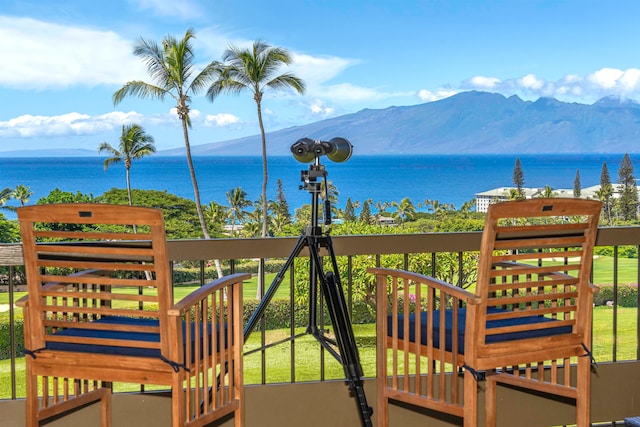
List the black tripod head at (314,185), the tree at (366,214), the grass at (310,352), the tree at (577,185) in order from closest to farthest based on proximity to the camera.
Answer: the black tripod head at (314,185), the grass at (310,352), the tree at (366,214), the tree at (577,185)

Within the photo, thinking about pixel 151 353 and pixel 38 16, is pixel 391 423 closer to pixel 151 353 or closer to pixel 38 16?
pixel 151 353

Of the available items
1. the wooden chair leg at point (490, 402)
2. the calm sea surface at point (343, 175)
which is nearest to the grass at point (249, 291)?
the calm sea surface at point (343, 175)

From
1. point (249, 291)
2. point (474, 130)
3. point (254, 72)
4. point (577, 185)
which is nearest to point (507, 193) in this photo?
point (577, 185)

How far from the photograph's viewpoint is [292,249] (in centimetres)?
283

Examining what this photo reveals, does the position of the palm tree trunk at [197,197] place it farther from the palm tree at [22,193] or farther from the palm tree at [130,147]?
the palm tree at [22,193]

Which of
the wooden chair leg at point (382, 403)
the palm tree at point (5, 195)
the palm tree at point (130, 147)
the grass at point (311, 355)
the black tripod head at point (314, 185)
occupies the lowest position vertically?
the grass at point (311, 355)

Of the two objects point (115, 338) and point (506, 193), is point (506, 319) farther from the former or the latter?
point (506, 193)

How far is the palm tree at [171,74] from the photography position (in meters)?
25.2

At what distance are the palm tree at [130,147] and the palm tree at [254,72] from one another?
6.05m

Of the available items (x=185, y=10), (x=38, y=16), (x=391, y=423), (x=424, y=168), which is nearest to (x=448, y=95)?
(x=424, y=168)

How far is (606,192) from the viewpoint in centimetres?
3219

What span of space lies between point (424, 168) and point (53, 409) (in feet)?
121

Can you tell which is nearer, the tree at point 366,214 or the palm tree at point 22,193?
the tree at point 366,214

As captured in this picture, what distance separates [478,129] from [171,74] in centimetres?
2053
